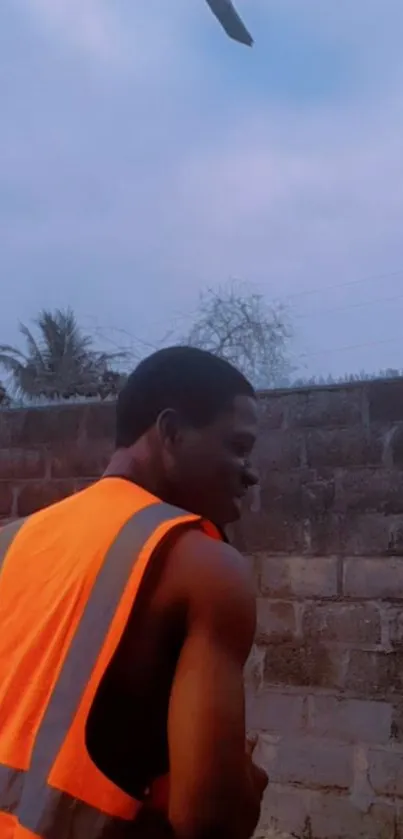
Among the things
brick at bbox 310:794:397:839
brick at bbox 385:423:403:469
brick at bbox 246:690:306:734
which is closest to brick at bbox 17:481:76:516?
brick at bbox 246:690:306:734

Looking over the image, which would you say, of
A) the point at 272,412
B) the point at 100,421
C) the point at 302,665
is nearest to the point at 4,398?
the point at 100,421

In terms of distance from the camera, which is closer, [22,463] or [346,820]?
[346,820]

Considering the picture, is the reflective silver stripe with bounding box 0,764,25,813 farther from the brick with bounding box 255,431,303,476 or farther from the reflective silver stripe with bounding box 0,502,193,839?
the brick with bounding box 255,431,303,476

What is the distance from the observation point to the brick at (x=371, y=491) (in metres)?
3.92

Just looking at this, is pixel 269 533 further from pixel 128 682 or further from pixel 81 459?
pixel 128 682

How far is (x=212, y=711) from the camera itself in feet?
4.35

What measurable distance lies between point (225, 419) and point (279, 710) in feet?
8.72

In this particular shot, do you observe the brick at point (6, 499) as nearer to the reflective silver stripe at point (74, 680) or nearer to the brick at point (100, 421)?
the brick at point (100, 421)

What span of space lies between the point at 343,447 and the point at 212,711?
277cm

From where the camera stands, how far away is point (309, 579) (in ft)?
13.4

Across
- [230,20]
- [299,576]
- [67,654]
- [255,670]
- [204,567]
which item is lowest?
[255,670]

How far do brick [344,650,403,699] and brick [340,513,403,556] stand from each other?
38cm

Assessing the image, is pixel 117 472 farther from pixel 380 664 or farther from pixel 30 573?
pixel 380 664

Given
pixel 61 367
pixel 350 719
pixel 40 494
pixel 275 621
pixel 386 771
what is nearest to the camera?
pixel 386 771
